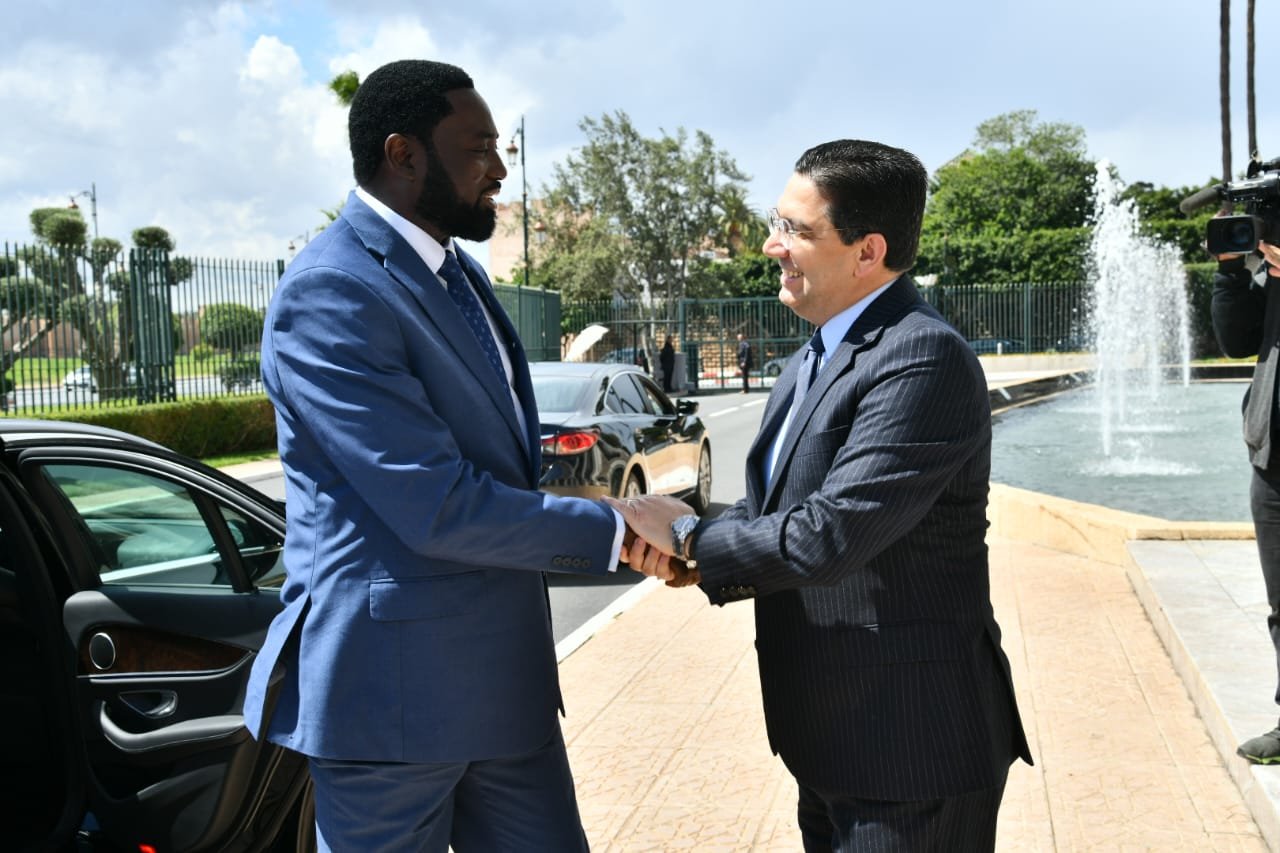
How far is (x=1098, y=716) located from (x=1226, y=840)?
128 centimetres

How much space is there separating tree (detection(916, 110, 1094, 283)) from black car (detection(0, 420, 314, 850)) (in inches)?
2015

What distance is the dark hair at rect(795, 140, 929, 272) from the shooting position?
2.26 meters

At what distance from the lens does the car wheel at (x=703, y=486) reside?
11822 mm

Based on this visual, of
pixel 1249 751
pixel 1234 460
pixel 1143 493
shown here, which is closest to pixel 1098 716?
pixel 1249 751

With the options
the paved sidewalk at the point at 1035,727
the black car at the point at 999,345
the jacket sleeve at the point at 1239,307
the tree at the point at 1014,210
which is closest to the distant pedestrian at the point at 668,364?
the black car at the point at 999,345

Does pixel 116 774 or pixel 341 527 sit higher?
pixel 341 527

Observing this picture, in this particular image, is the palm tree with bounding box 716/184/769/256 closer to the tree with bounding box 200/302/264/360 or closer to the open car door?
the tree with bounding box 200/302/264/360

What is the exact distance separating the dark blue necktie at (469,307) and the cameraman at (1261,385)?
2892 millimetres

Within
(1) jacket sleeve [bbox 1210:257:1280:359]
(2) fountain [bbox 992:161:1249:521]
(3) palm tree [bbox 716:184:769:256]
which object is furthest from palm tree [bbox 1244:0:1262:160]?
(1) jacket sleeve [bbox 1210:257:1280:359]

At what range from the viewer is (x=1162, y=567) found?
7086 mm

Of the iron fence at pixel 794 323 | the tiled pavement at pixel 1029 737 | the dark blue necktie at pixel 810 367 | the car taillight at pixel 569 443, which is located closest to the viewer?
the dark blue necktie at pixel 810 367

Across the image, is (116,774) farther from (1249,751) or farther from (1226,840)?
(1249,751)

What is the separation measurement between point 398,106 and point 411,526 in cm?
80

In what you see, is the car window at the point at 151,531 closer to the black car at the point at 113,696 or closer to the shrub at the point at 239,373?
the black car at the point at 113,696
